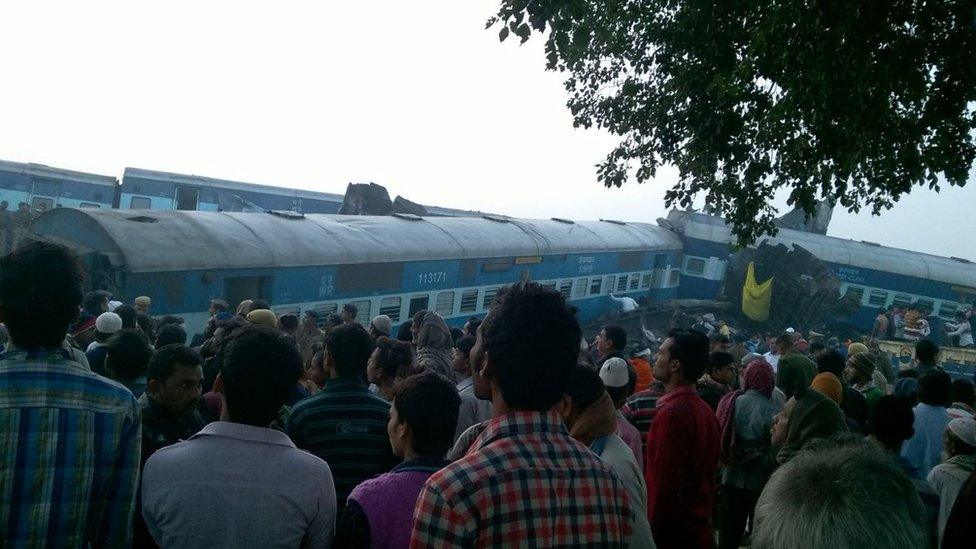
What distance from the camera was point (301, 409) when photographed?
3707mm

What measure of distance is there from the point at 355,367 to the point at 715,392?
370 cm

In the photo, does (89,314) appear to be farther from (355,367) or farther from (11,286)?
(11,286)

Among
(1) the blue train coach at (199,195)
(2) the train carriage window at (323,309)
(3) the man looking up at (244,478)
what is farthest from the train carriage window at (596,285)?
(3) the man looking up at (244,478)

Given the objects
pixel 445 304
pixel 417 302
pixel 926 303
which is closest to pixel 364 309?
pixel 417 302

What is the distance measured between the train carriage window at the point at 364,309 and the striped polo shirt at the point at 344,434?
12955 millimetres

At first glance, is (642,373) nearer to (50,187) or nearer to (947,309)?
(50,187)

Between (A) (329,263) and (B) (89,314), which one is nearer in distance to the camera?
(B) (89,314)

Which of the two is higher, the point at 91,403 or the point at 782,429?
the point at 91,403

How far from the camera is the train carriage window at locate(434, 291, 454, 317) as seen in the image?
62.4 feet

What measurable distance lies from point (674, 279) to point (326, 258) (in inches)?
805

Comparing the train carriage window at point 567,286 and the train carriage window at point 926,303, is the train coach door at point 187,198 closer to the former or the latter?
the train carriage window at point 567,286

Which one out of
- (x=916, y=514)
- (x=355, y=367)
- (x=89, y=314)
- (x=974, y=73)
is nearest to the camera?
(x=916, y=514)

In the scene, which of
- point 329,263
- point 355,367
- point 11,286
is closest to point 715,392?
point 355,367

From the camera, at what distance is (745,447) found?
550cm
